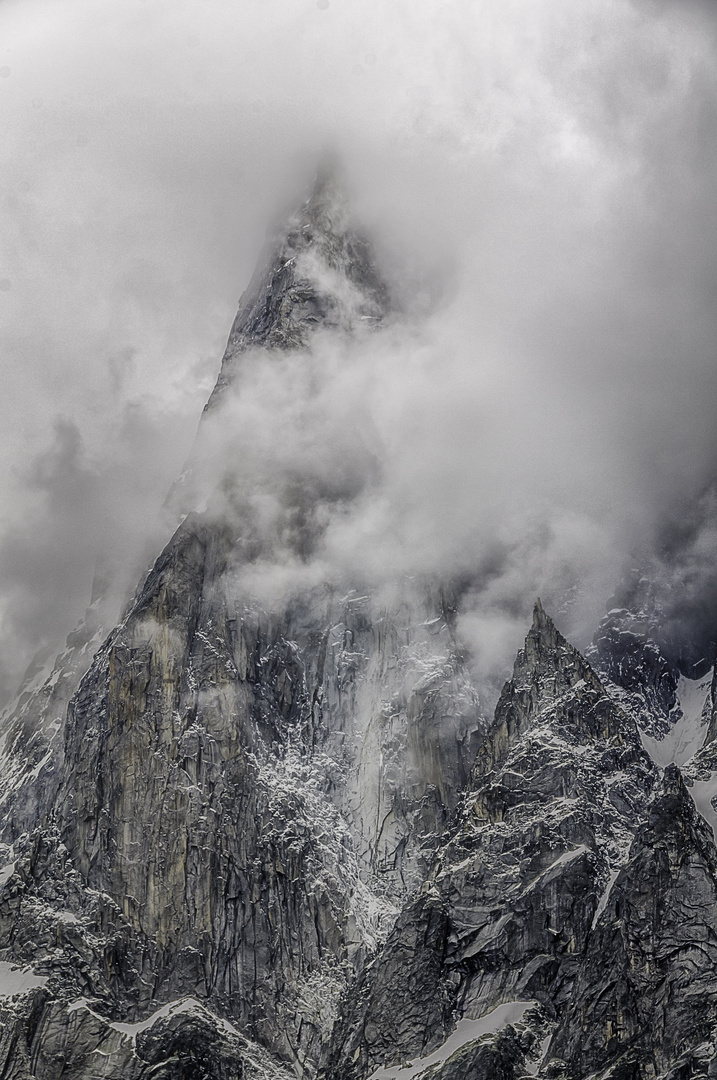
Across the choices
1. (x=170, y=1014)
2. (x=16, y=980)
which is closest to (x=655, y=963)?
(x=170, y=1014)

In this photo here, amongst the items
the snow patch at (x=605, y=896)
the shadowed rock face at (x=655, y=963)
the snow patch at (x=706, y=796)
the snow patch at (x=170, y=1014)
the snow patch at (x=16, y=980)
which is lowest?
the shadowed rock face at (x=655, y=963)

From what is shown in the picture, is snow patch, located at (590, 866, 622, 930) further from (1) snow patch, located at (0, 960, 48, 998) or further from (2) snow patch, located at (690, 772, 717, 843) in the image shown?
(1) snow patch, located at (0, 960, 48, 998)

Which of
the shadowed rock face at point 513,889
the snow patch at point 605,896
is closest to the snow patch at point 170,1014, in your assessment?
the shadowed rock face at point 513,889

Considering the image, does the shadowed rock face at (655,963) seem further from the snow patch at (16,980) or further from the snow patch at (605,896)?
the snow patch at (16,980)

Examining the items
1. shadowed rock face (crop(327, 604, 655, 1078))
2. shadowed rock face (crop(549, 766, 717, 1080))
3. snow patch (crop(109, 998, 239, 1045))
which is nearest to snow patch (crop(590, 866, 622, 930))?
shadowed rock face (crop(327, 604, 655, 1078))

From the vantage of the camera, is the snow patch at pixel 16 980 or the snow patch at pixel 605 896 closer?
the snow patch at pixel 605 896

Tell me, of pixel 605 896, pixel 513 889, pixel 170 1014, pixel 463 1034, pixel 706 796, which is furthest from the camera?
pixel 170 1014

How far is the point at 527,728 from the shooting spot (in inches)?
7805

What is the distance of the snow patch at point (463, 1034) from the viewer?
167m

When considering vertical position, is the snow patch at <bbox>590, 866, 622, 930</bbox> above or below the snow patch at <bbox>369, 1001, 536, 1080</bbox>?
above

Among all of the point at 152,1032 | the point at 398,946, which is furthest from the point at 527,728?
the point at 152,1032

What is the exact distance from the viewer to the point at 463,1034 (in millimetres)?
169750

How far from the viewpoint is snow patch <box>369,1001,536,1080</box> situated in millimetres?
167250

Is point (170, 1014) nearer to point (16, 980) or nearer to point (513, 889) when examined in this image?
point (16, 980)
